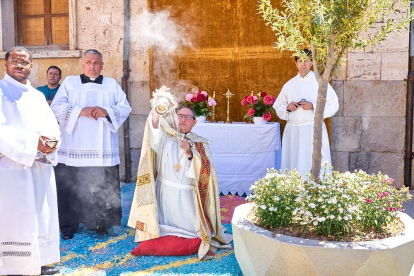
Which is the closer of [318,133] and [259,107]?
[318,133]

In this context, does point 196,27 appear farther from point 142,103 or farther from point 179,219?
point 179,219

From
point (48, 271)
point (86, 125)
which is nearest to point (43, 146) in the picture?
point (48, 271)

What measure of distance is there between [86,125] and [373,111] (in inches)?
182

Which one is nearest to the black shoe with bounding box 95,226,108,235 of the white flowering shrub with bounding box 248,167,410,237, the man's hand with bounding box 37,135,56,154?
the man's hand with bounding box 37,135,56,154

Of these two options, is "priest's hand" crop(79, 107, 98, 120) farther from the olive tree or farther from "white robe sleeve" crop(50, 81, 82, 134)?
the olive tree

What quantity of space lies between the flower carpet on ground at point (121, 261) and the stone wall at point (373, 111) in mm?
3736

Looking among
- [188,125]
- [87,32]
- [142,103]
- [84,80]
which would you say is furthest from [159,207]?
[87,32]

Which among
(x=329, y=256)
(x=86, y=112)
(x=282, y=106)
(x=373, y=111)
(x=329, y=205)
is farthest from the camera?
(x=373, y=111)

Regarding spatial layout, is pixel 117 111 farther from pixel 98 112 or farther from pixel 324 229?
pixel 324 229

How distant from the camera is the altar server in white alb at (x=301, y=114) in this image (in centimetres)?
643

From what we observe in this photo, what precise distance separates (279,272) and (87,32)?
6344 mm

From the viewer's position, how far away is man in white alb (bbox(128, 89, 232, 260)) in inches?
181

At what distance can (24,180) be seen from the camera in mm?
3793

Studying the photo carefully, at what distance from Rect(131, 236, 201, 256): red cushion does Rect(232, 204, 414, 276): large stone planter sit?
1.16 meters
